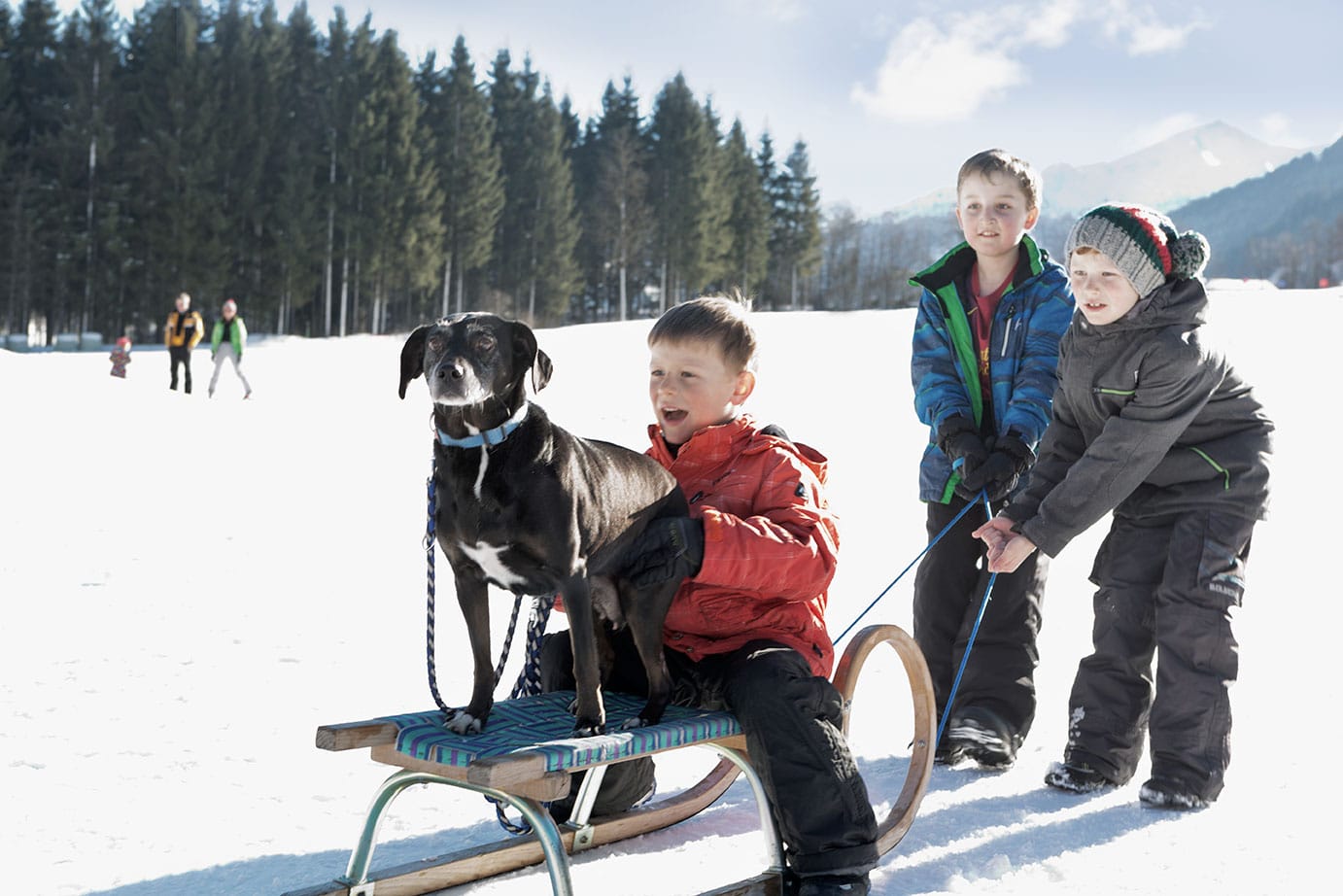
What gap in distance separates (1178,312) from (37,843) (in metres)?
3.50

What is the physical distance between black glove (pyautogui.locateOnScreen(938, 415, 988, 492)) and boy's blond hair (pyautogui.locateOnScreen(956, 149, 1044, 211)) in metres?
0.81

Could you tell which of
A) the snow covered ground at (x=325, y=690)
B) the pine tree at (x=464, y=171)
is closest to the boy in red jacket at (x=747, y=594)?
the snow covered ground at (x=325, y=690)

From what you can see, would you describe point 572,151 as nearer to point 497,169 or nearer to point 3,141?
point 497,169

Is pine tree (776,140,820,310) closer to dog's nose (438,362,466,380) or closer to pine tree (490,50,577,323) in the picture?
pine tree (490,50,577,323)

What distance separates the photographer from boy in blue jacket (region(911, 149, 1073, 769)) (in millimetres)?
3838

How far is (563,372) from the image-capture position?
17.2m

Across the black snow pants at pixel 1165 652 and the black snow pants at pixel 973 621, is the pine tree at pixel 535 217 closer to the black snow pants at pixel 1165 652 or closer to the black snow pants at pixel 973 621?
the black snow pants at pixel 973 621

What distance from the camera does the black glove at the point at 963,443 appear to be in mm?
3691

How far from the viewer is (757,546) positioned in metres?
2.60

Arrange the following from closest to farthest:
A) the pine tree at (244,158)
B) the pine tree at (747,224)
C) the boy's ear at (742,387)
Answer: the boy's ear at (742,387) → the pine tree at (244,158) → the pine tree at (747,224)

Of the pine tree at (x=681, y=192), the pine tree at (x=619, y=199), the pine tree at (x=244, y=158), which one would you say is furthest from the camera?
the pine tree at (x=681, y=192)

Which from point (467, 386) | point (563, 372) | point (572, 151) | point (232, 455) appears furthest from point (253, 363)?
point (572, 151)

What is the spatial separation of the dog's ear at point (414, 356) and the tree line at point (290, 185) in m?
43.2

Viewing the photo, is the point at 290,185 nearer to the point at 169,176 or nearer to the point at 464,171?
the point at 169,176
